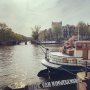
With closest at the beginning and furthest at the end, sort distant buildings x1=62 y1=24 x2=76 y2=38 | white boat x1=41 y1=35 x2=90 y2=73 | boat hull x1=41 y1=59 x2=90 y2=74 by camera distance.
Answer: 1. boat hull x1=41 y1=59 x2=90 y2=74
2. white boat x1=41 y1=35 x2=90 y2=73
3. distant buildings x1=62 y1=24 x2=76 y2=38

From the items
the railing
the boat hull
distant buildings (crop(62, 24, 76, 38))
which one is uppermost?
distant buildings (crop(62, 24, 76, 38))

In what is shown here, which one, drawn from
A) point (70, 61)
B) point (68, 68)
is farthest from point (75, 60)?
point (68, 68)

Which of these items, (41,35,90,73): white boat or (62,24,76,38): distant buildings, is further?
(62,24,76,38): distant buildings

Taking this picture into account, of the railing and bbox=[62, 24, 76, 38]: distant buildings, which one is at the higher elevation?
bbox=[62, 24, 76, 38]: distant buildings

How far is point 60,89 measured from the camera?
19.9 m

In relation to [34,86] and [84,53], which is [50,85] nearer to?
[34,86]

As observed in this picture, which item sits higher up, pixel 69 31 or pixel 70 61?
pixel 69 31

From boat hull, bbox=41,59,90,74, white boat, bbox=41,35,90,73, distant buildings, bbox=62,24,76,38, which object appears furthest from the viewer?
distant buildings, bbox=62,24,76,38

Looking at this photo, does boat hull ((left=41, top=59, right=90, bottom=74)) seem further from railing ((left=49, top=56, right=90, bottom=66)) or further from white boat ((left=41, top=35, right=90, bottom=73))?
railing ((left=49, top=56, right=90, bottom=66))

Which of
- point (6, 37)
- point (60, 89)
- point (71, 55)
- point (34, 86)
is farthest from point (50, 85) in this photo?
point (6, 37)

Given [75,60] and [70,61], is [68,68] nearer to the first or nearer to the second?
[70,61]

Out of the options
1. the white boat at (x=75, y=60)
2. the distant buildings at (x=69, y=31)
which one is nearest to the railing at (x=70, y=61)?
the white boat at (x=75, y=60)

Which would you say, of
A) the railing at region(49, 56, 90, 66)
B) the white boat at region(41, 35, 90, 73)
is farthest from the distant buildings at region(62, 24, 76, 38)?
the railing at region(49, 56, 90, 66)

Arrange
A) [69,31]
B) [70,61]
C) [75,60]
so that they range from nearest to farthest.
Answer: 1. [75,60]
2. [70,61]
3. [69,31]
